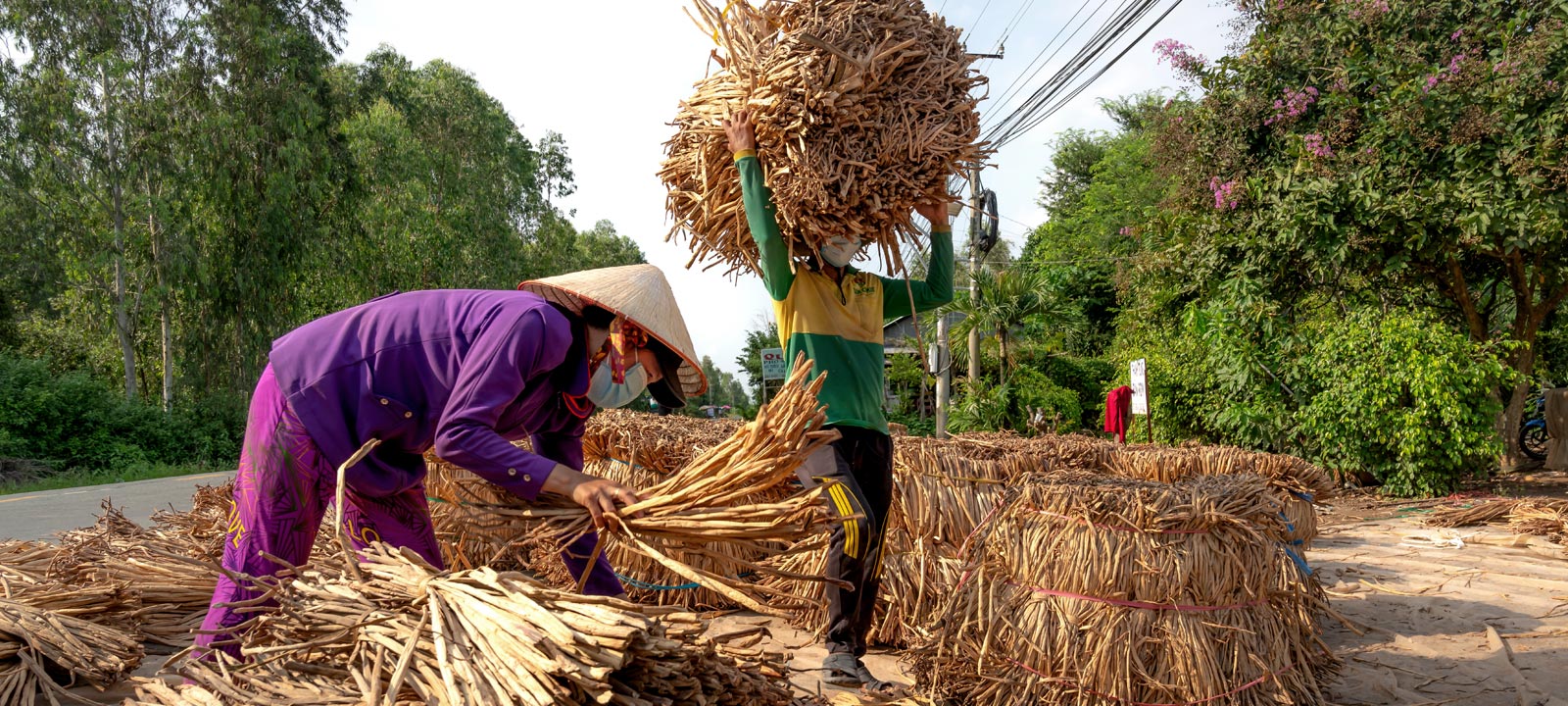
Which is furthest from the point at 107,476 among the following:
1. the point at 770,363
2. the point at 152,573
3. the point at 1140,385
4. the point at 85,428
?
the point at 1140,385

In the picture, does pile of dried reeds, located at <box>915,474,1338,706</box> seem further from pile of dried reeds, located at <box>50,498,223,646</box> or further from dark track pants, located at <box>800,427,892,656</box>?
pile of dried reeds, located at <box>50,498,223,646</box>

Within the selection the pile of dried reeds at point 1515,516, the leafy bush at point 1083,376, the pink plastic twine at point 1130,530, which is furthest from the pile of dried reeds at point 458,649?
the leafy bush at point 1083,376

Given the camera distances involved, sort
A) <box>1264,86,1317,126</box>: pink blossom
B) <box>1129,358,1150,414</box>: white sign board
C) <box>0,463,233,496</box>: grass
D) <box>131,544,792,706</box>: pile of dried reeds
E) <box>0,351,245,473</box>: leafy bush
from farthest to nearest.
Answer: <box>0,351,245,473</box>: leafy bush < <box>0,463,233,496</box>: grass < <box>1264,86,1317,126</box>: pink blossom < <box>1129,358,1150,414</box>: white sign board < <box>131,544,792,706</box>: pile of dried reeds

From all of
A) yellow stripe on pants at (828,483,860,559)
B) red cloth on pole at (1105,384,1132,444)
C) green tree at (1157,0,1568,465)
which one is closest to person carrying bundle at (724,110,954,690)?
yellow stripe on pants at (828,483,860,559)

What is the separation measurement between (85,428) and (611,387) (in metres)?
16.6

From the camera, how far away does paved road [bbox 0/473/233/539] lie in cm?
716

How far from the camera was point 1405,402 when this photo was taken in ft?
30.7

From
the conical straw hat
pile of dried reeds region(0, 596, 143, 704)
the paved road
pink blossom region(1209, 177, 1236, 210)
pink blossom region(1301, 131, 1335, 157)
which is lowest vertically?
the paved road

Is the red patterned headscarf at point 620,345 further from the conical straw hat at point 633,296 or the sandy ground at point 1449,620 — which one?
the sandy ground at point 1449,620

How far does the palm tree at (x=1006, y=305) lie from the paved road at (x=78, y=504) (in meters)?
12.2

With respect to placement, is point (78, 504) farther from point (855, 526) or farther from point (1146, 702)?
point (1146, 702)

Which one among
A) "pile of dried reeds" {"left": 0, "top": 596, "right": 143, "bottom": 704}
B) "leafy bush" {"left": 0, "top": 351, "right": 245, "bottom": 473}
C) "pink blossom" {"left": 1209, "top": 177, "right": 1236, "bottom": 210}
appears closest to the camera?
"pile of dried reeds" {"left": 0, "top": 596, "right": 143, "bottom": 704}

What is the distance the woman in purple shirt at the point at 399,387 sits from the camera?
86.4 inches

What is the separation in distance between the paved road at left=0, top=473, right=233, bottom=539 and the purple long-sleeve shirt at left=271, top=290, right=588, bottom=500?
4.80 meters
